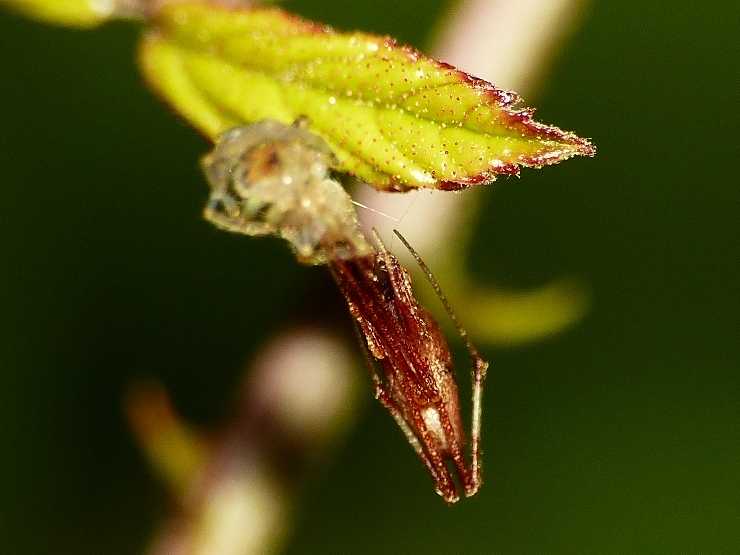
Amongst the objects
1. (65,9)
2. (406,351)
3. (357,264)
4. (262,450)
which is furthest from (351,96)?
(262,450)

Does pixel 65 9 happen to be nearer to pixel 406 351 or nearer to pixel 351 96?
pixel 351 96

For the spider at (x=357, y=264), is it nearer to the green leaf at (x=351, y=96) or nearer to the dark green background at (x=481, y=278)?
the green leaf at (x=351, y=96)

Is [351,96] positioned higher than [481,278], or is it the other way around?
[351,96]

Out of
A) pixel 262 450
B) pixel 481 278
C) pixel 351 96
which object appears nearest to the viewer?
pixel 351 96

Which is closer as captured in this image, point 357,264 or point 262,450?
point 357,264

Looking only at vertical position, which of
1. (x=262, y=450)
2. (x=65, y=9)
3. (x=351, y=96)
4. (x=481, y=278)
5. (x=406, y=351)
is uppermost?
(x=351, y=96)

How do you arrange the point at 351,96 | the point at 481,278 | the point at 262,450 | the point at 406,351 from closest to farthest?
the point at 351,96 < the point at 406,351 < the point at 262,450 < the point at 481,278

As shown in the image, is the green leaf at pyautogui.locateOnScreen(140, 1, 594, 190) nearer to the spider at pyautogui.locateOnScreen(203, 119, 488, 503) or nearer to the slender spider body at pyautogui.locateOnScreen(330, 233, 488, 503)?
the spider at pyautogui.locateOnScreen(203, 119, 488, 503)

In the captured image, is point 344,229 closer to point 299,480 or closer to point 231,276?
point 299,480
